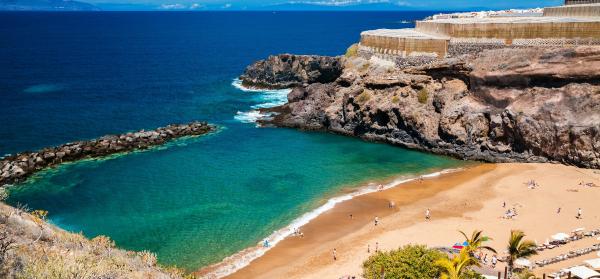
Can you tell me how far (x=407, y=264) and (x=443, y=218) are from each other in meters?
12.2

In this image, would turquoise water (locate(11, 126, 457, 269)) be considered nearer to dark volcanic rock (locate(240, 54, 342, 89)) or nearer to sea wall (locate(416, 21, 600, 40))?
sea wall (locate(416, 21, 600, 40))

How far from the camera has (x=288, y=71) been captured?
90375 millimetres

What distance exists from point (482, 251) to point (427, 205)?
30.0 feet

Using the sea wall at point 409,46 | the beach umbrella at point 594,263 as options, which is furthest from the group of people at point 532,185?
the sea wall at point 409,46

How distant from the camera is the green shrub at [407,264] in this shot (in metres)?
26.2

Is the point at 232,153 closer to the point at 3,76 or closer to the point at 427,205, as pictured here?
the point at 427,205

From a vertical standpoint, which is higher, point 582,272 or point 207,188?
point 582,272

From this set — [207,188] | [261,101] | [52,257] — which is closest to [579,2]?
[261,101]

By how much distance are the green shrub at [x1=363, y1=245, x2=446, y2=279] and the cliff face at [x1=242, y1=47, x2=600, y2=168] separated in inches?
982

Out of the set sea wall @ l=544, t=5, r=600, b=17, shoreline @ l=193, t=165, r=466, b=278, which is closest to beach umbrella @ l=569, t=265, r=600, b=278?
shoreline @ l=193, t=165, r=466, b=278

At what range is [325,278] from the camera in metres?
29.9

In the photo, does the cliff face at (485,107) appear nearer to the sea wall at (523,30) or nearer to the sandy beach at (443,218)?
the sea wall at (523,30)

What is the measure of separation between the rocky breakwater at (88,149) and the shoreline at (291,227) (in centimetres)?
2601

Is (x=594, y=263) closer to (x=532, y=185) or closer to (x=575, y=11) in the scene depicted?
(x=532, y=185)
